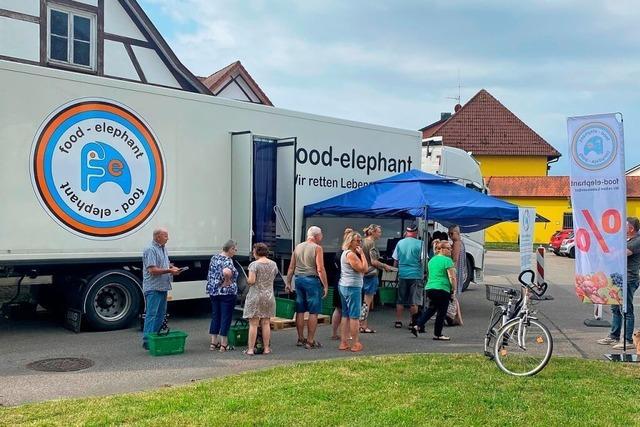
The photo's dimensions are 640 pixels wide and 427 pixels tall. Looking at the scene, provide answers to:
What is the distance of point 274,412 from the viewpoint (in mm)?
5660

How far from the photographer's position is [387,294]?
12.5 m

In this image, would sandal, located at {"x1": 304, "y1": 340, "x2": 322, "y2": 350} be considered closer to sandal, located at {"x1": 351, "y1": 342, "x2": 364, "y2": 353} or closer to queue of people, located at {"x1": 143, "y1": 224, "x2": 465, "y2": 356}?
queue of people, located at {"x1": 143, "y1": 224, "x2": 465, "y2": 356}

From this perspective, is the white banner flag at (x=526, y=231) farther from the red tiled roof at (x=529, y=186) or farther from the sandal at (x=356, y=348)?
the red tiled roof at (x=529, y=186)

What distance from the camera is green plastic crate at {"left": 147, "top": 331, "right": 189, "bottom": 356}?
8.39m

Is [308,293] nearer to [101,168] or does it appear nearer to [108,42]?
[101,168]

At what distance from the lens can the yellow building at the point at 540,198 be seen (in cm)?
4181

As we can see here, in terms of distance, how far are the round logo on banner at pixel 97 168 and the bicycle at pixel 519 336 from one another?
537 cm

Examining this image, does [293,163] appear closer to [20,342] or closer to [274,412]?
[20,342]

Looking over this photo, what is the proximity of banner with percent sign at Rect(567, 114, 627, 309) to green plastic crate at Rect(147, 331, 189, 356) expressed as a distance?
Result: 5161mm

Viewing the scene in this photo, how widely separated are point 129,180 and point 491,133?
41886 millimetres

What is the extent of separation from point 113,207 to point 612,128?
6.83m

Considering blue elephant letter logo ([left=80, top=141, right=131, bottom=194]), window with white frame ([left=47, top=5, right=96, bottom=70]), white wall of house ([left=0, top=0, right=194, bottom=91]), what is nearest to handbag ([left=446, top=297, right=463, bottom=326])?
blue elephant letter logo ([left=80, top=141, right=131, bottom=194])

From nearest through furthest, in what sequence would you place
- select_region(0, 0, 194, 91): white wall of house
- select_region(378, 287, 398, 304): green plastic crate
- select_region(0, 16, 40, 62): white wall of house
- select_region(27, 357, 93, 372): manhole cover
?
select_region(27, 357, 93, 372): manhole cover → select_region(378, 287, 398, 304): green plastic crate → select_region(0, 16, 40, 62): white wall of house → select_region(0, 0, 194, 91): white wall of house

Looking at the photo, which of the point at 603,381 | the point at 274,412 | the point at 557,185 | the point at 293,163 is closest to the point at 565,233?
the point at 557,185
